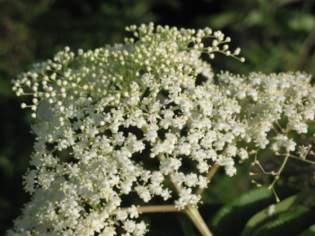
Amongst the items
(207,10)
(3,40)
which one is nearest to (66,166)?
(3,40)

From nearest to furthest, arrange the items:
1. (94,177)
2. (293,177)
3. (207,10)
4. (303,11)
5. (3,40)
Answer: (94,177)
(293,177)
(3,40)
(303,11)
(207,10)

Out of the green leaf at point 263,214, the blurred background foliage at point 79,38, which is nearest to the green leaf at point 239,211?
the green leaf at point 263,214

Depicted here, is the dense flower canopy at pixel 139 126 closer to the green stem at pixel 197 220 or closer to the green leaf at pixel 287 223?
the green stem at pixel 197 220

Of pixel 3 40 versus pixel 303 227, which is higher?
pixel 3 40

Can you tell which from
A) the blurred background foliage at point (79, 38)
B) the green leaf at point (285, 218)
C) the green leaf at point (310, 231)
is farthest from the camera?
the blurred background foliage at point (79, 38)

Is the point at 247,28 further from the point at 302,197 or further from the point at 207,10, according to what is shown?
the point at 302,197

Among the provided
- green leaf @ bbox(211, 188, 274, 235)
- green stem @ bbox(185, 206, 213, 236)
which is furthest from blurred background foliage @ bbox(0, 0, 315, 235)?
green stem @ bbox(185, 206, 213, 236)

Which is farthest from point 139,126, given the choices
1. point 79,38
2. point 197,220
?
point 79,38

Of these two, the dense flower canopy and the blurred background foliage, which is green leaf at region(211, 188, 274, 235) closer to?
the dense flower canopy
